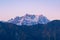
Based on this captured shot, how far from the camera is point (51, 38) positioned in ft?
198

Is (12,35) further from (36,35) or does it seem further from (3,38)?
(36,35)

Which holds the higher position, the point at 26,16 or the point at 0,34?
the point at 26,16

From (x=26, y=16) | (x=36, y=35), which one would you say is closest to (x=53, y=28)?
(x=36, y=35)

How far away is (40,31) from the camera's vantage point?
214 ft

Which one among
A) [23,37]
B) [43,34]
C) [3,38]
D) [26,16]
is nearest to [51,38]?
[43,34]

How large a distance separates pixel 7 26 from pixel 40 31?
34.4 ft

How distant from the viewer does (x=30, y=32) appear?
65812 millimetres

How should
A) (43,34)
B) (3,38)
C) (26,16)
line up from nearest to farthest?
1. (3,38)
2. (43,34)
3. (26,16)

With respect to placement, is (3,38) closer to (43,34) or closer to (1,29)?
(1,29)

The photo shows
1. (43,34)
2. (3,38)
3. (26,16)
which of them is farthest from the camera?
Answer: (26,16)

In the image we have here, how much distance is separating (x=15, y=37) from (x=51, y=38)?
35.0 ft

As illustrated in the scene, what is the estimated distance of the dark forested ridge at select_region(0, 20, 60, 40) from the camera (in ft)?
200

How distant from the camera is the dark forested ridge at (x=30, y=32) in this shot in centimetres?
6106

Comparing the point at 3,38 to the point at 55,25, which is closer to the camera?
the point at 3,38
